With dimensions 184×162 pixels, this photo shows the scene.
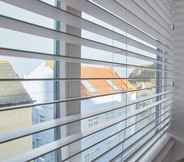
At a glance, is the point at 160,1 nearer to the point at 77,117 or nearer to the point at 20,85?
the point at 77,117

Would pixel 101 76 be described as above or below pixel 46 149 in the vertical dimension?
above

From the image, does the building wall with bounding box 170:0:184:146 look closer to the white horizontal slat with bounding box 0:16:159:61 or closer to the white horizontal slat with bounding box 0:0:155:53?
the white horizontal slat with bounding box 0:0:155:53

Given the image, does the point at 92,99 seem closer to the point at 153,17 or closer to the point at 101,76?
the point at 101,76

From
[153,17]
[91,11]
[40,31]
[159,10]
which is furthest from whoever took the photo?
[159,10]

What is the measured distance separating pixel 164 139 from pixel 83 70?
1.10 m

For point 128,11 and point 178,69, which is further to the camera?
point 178,69

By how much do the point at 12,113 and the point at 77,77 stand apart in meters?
0.28

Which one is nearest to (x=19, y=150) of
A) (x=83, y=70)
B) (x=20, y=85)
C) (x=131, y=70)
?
(x=20, y=85)

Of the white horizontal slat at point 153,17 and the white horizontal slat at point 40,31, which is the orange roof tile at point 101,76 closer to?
the white horizontal slat at point 40,31

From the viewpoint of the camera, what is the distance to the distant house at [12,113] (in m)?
0.58

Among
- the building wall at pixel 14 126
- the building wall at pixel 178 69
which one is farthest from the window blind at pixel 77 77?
the building wall at pixel 178 69

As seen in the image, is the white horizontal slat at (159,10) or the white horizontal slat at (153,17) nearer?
the white horizontal slat at (153,17)

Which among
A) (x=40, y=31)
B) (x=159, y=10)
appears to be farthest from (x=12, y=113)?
(x=159, y=10)

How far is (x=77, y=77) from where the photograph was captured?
83 centimetres
